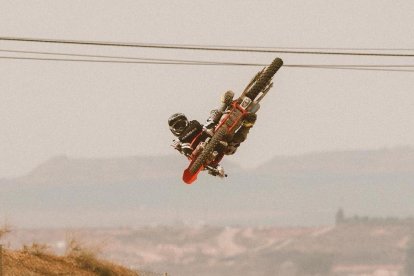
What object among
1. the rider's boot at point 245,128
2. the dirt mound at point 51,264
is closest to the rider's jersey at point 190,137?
the rider's boot at point 245,128

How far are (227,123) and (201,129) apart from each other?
3.56ft

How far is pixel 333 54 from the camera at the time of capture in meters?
29.3

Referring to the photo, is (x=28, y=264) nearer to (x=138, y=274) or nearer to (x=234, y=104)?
(x=138, y=274)

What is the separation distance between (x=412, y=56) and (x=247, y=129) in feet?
21.5

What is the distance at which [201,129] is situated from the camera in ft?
101

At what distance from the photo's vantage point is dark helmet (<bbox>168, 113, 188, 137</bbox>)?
30828 millimetres

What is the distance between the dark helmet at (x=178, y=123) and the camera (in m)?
30.8

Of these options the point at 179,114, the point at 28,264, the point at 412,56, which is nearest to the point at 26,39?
the point at 179,114

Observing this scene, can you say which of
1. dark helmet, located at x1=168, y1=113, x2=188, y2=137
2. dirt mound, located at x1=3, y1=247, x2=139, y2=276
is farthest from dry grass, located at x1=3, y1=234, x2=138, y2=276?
dark helmet, located at x1=168, y1=113, x2=188, y2=137

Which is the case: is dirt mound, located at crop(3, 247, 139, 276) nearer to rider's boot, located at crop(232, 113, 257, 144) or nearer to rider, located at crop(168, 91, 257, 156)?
rider, located at crop(168, 91, 257, 156)

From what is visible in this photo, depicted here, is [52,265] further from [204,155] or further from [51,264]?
[204,155]

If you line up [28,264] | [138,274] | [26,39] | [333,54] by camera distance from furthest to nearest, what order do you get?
1. [138,274]
2. [28,264]
3. [333,54]
4. [26,39]

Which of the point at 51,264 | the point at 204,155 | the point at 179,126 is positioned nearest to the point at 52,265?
the point at 51,264

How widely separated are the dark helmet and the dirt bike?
1005 millimetres
